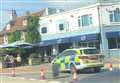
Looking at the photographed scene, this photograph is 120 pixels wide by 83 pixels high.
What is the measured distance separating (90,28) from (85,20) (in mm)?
1790

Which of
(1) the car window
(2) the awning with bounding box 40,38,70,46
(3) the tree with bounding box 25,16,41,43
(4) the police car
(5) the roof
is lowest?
(4) the police car

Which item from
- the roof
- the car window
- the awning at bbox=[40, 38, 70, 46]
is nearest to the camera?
the car window

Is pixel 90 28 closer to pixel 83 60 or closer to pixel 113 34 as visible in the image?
pixel 113 34

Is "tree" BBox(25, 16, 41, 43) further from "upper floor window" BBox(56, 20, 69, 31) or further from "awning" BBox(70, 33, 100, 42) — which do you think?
"awning" BBox(70, 33, 100, 42)

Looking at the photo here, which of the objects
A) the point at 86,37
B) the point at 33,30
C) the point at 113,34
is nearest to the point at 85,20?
the point at 86,37

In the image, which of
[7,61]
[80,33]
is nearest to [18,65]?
[7,61]

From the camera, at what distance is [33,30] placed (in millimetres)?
55375

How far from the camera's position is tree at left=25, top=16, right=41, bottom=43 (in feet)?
179

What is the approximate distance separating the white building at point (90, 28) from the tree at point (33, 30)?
75.3 inches

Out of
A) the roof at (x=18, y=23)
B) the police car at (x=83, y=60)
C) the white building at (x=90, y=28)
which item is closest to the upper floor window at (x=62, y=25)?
the white building at (x=90, y=28)

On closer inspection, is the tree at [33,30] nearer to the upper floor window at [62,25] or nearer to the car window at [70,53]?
the upper floor window at [62,25]

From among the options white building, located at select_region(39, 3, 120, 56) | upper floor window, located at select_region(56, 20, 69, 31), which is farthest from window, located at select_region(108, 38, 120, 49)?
upper floor window, located at select_region(56, 20, 69, 31)

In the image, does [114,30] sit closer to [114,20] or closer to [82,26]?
[114,20]

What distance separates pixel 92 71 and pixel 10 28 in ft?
156
